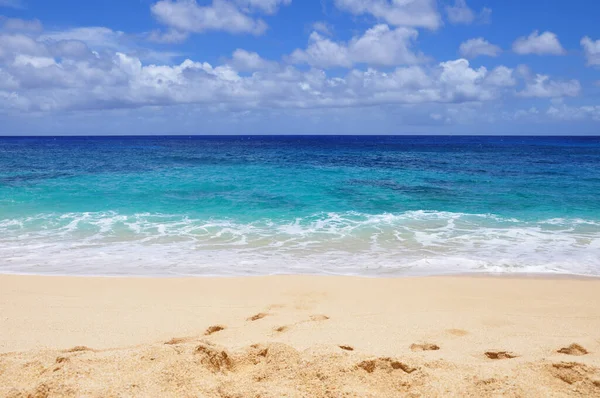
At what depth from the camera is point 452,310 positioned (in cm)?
689

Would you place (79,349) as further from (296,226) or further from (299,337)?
(296,226)

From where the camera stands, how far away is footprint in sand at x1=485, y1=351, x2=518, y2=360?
4.93 m

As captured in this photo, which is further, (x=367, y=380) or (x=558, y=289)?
(x=558, y=289)

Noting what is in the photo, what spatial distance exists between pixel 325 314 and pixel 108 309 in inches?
135

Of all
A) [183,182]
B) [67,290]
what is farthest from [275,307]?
[183,182]

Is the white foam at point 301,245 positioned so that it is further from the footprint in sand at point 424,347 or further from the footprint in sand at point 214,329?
the footprint in sand at point 424,347

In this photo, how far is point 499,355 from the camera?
16.3 ft

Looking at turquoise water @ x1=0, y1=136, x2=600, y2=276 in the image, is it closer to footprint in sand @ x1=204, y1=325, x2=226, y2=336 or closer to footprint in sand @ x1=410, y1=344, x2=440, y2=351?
footprint in sand @ x1=204, y1=325, x2=226, y2=336

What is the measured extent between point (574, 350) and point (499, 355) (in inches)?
36.4

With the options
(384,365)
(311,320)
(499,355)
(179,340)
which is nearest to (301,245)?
(311,320)

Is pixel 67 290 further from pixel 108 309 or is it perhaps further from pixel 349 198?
pixel 349 198

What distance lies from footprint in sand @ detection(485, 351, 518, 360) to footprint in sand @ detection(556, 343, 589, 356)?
0.61 m

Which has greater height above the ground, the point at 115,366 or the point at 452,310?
the point at 115,366

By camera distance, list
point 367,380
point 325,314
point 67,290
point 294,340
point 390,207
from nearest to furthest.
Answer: point 367,380 → point 294,340 → point 325,314 → point 67,290 → point 390,207
